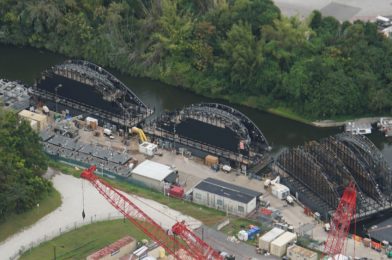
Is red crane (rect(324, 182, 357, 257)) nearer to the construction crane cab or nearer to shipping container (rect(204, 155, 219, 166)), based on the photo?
shipping container (rect(204, 155, 219, 166))

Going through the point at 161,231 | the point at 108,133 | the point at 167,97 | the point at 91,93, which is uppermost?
the point at 91,93

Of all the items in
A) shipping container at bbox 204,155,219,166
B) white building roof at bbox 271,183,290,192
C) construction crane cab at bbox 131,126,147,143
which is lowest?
white building roof at bbox 271,183,290,192

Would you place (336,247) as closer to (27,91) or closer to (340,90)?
(340,90)

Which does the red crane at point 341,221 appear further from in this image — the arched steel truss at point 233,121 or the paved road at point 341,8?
the paved road at point 341,8

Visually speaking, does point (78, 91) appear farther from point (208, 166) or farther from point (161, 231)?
point (161, 231)

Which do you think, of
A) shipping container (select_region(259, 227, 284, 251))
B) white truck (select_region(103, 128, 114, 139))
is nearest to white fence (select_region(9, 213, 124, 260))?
shipping container (select_region(259, 227, 284, 251))

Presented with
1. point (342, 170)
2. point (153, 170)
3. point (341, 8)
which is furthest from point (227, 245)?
point (341, 8)
